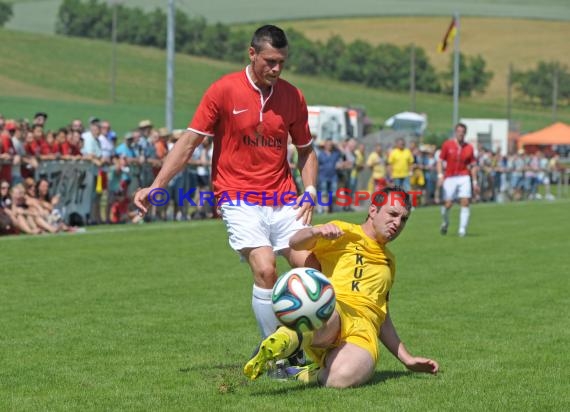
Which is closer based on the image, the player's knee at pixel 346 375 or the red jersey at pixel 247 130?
the player's knee at pixel 346 375

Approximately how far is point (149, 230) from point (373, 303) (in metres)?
14.6

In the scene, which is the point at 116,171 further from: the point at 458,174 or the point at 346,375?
the point at 346,375

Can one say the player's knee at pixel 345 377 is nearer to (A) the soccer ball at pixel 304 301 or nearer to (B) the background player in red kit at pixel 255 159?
(A) the soccer ball at pixel 304 301

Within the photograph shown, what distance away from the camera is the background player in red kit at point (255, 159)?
25.1 feet

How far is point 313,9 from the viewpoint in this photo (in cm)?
12769

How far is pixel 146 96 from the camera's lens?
80.2m

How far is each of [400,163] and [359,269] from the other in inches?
996

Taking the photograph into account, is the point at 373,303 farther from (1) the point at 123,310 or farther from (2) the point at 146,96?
(2) the point at 146,96

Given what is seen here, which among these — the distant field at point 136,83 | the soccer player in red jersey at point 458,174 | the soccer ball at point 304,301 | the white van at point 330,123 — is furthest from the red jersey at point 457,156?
the distant field at point 136,83

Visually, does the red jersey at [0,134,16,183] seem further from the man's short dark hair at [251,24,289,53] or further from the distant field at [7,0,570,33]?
the distant field at [7,0,570,33]

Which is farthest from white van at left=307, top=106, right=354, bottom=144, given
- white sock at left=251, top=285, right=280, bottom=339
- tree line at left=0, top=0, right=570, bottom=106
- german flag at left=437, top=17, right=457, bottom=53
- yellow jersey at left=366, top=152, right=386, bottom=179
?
tree line at left=0, top=0, right=570, bottom=106

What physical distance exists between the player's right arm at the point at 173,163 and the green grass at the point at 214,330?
113 centimetres

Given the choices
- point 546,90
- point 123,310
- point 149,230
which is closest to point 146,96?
point 546,90

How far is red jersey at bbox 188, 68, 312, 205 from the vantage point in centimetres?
774
